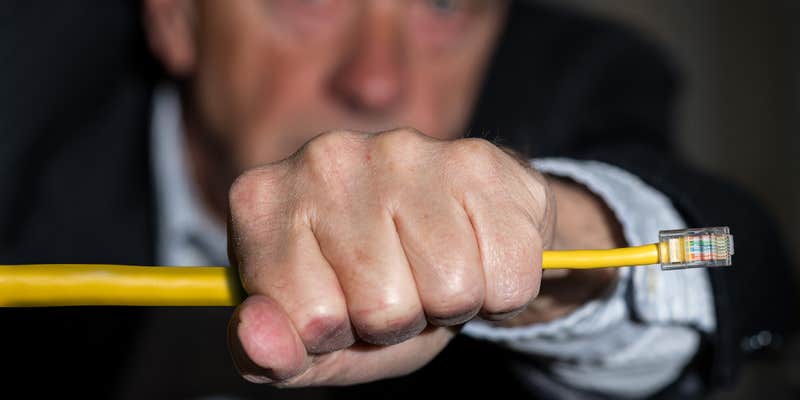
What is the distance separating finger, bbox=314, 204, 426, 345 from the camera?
0.19 meters

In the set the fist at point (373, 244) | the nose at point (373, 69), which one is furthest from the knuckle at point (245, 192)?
the nose at point (373, 69)

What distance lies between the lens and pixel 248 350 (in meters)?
0.18

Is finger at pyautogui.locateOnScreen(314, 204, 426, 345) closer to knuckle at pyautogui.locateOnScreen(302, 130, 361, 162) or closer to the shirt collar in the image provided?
knuckle at pyautogui.locateOnScreen(302, 130, 361, 162)

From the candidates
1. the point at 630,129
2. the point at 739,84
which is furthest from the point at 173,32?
the point at 739,84

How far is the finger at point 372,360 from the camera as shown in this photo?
0.23 meters

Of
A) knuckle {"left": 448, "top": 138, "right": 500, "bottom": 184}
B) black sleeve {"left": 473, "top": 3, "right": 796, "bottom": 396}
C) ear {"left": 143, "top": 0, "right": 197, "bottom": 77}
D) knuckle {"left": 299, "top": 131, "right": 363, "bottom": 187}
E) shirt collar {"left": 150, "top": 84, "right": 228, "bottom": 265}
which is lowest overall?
shirt collar {"left": 150, "top": 84, "right": 228, "bottom": 265}

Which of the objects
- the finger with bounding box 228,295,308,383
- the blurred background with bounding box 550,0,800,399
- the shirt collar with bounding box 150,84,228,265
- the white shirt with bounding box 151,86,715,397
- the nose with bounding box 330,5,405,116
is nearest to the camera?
the finger with bounding box 228,295,308,383

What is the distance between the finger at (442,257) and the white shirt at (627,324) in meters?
0.12

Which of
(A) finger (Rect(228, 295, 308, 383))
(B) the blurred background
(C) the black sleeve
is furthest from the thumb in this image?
(B) the blurred background

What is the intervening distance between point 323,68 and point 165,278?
0.36m

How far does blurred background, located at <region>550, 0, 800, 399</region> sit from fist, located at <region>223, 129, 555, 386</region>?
0.82 metres

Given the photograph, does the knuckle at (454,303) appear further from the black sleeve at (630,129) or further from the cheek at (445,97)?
the cheek at (445,97)

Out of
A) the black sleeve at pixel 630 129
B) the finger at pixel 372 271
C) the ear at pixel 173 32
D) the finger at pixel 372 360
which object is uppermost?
the finger at pixel 372 271

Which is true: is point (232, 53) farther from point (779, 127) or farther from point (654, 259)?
point (779, 127)
